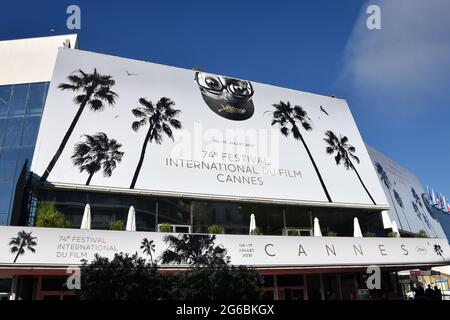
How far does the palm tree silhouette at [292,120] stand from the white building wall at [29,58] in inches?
804

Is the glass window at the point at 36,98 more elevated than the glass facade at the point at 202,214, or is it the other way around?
the glass window at the point at 36,98

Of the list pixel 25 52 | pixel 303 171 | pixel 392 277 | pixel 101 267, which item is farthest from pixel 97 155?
pixel 25 52

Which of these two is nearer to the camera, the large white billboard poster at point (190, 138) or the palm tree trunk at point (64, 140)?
the palm tree trunk at point (64, 140)

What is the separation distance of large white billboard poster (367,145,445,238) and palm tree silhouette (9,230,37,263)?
77.6ft

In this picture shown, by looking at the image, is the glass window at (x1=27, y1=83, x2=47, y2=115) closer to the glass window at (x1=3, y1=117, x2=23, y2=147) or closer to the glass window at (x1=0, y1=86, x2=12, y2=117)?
the glass window at (x1=3, y1=117, x2=23, y2=147)

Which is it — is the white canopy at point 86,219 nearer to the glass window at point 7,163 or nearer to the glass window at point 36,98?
the glass window at point 7,163

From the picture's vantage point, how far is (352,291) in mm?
23766

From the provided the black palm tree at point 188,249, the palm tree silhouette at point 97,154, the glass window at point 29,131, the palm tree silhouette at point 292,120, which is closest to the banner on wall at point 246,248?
the black palm tree at point 188,249

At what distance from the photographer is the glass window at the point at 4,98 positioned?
3788cm

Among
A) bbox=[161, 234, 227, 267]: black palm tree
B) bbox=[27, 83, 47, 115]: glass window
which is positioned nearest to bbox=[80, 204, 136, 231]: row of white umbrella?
bbox=[161, 234, 227, 267]: black palm tree

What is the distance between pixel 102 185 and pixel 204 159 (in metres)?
5.86

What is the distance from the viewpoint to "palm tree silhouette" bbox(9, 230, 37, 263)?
50.0 ft

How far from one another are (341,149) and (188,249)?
1483 cm

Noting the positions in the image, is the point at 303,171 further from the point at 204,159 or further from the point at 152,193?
the point at 152,193
